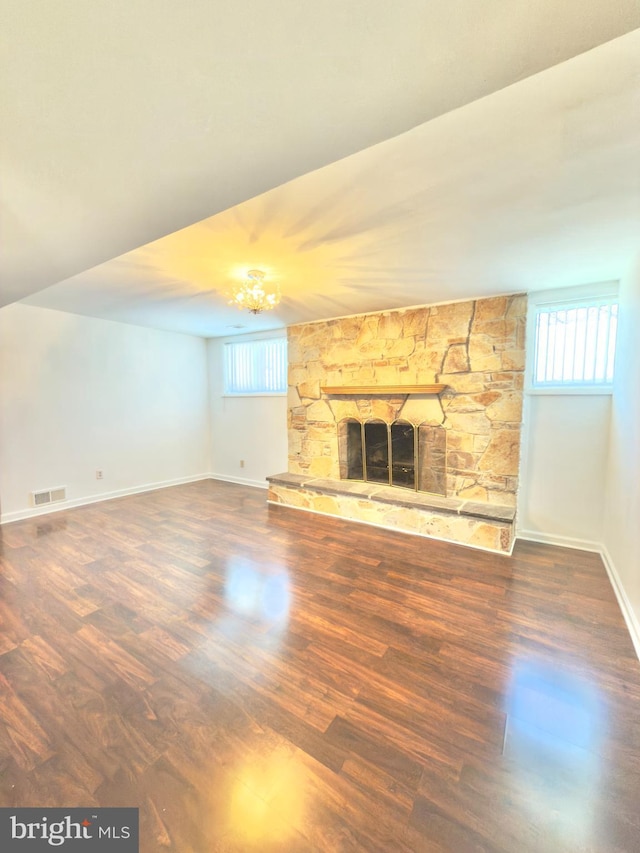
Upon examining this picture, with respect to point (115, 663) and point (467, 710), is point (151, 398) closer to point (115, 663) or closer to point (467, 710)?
point (115, 663)

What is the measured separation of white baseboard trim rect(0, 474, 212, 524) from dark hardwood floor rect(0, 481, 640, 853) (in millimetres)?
1194

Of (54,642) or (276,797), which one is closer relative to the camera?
(276,797)

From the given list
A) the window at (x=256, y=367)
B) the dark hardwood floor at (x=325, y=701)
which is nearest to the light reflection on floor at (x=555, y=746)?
the dark hardwood floor at (x=325, y=701)

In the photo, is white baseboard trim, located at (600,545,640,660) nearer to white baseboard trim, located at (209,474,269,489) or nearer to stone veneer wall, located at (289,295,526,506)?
stone veneer wall, located at (289,295,526,506)

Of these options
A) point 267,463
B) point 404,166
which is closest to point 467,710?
point 404,166

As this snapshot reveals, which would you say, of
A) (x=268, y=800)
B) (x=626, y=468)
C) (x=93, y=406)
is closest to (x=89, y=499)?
(x=93, y=406)

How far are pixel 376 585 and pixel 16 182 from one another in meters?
2.86

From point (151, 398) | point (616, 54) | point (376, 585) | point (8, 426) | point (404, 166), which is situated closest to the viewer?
point (616, 54)

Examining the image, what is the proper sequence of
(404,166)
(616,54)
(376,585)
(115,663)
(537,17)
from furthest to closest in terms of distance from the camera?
(376,585), (115,663), (404,166), (616,54), (537,17)

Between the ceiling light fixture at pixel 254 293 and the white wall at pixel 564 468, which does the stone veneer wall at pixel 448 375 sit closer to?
the white wall at pixel 564 468

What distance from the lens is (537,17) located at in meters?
0.68

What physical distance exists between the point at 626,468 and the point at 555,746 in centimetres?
190

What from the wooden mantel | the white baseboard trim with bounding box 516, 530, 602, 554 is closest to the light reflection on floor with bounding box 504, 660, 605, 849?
the white baseboard trim with bounding box 516, 530, 602, 554

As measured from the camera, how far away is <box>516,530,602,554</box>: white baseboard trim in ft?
10.2
